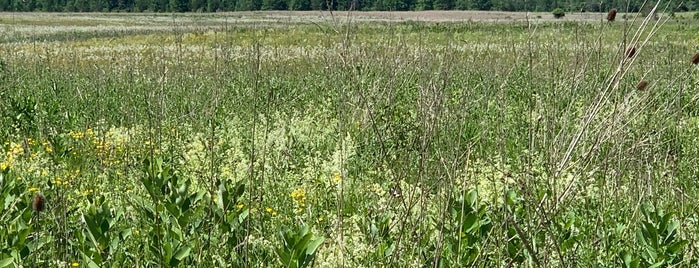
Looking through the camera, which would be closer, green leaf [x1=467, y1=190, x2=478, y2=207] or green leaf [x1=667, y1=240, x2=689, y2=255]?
green leaf [x1=667, y1=240, x2=689, y2=255]

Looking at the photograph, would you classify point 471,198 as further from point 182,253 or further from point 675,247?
point 182,253

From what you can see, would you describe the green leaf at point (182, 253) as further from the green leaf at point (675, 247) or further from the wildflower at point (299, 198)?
the green leaf at point (675, 247)

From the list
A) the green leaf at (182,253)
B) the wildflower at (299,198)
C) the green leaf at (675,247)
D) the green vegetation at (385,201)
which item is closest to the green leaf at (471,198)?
the green vegetation at (385,201)

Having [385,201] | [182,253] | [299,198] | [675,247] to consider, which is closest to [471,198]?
[385,201]

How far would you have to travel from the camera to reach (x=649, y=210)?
289 cm

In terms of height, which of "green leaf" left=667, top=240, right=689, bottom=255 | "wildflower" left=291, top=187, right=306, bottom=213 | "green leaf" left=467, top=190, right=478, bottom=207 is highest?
"green leaf" left=467, top=190, right=478, bottom=207

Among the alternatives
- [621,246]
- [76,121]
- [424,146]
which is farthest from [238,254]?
[76,121]

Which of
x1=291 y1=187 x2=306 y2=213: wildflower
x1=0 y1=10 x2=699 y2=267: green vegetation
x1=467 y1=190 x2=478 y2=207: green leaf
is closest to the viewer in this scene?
x1=0 y1=10 x2=699 y2=267: green vegetation

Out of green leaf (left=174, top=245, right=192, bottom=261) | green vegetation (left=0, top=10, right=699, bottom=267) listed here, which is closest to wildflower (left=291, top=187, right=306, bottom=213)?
green vegetation (left=0, top=10, right=699, bottom=267)

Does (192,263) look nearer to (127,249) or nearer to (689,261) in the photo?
(127,249)

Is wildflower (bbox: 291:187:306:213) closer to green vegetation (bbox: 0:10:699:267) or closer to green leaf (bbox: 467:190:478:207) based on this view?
green vegetation (bbox: 0:10:699:267)

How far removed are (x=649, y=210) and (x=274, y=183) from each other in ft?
6.01

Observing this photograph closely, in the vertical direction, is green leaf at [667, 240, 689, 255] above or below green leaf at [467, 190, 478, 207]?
below

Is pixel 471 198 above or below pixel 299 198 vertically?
above
